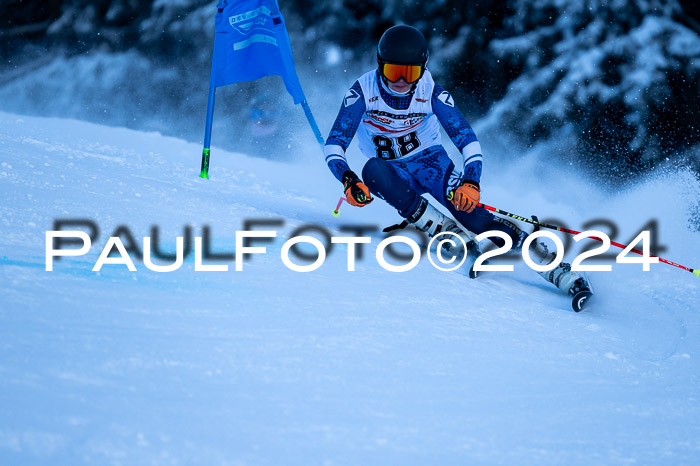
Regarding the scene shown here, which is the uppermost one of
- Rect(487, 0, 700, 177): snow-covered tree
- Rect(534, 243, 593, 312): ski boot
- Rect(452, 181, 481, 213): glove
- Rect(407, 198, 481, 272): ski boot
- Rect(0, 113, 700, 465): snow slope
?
Rect(487, 0, 700, 177): snow-covered tree

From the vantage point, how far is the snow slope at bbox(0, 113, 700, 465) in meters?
1.49

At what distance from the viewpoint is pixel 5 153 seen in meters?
4.09

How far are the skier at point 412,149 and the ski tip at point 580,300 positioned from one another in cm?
6

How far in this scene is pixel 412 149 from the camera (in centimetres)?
367

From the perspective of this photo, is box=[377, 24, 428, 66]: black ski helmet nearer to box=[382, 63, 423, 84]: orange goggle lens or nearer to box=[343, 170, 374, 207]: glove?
box=[382, 63, 423, 84]: orange goggle lens

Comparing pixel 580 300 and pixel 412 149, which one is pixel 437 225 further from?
pixel 580 300

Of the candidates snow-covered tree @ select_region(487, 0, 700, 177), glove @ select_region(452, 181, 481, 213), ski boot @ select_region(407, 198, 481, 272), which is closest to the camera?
glove @ select_region(452, 181, 481, 213)

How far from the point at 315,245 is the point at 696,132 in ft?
19.6

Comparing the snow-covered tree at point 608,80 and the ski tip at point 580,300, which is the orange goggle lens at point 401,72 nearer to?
the ski tip at point 580,300

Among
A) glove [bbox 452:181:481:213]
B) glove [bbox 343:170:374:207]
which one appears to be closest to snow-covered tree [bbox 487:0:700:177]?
glove [bbox 452:181:481:213]

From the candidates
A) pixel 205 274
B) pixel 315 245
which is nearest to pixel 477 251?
pixel 315 245

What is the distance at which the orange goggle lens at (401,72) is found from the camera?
324 cm

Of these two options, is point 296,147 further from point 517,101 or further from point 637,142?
point 637,142

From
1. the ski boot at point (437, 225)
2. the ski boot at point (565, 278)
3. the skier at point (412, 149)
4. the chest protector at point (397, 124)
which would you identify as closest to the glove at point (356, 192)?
the skier at point (412, 149)
